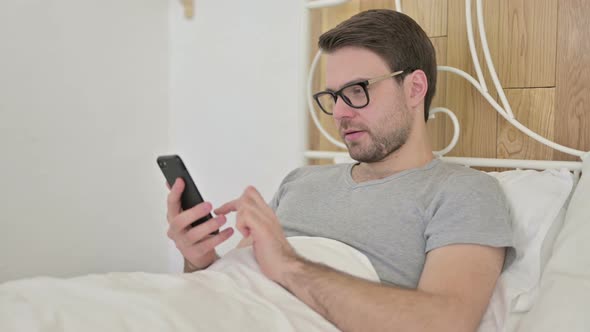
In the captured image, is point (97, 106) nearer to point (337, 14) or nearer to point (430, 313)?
point (337, 14)

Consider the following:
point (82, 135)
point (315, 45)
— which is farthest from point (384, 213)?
point (82, 135)

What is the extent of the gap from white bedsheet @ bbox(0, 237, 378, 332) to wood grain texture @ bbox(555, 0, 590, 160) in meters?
0.55

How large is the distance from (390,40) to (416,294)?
0.55 metres

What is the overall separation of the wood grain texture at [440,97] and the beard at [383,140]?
240 millimetres

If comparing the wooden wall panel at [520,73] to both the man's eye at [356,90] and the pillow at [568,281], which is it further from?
the man's eye at [356,90]

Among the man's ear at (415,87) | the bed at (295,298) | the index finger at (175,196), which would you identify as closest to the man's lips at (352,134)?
the man's ear at (415,87)

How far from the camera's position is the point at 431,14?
55.9 inches

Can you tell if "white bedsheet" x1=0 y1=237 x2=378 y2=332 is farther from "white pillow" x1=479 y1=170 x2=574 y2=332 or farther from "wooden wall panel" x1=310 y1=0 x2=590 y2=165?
"wooden wall panel" x1=310 y1=0 x2=590 y2=165

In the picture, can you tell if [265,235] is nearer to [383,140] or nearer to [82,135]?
[383,140]

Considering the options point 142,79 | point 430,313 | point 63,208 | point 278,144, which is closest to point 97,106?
point 142,79

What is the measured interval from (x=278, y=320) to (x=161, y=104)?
1447 millimetres

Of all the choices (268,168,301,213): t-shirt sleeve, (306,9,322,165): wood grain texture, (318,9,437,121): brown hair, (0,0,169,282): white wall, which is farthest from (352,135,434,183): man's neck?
(0,0,169,282): white wall

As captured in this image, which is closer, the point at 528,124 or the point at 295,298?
the point at 295,298

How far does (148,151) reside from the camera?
2.08 metres
